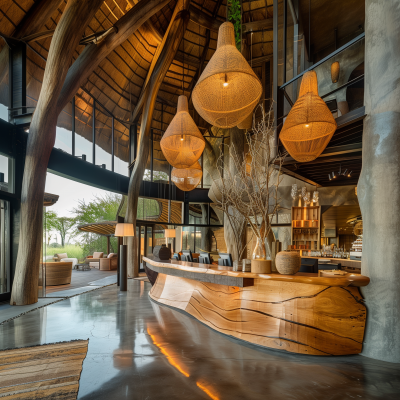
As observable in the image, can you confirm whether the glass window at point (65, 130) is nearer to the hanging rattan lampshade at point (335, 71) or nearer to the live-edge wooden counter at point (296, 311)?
the live-edge wooden counter at point (296, 311)

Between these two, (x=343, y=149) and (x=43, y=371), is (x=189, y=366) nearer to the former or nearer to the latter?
(x=43, y=371)

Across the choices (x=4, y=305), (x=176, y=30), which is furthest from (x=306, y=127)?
(x=176, y=30)

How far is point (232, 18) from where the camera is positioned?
7000mm

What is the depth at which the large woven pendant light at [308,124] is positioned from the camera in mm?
3773

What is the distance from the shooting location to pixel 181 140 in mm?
4848

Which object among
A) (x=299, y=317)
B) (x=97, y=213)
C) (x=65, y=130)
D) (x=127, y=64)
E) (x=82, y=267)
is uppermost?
(x=127, y=64)

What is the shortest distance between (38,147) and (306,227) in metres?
7.47

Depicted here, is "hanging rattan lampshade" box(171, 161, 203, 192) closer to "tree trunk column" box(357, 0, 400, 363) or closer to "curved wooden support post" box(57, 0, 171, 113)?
"curved wooden support post" box(57, 0, 171, 113)

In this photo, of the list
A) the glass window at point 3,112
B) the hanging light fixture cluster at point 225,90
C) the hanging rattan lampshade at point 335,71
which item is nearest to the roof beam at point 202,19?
the hanging rattan lampshade at point 335,71

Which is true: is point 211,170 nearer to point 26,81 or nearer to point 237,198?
point 26,81

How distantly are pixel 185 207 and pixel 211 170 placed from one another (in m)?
2.69

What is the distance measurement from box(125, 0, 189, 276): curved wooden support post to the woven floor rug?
23.1 feet

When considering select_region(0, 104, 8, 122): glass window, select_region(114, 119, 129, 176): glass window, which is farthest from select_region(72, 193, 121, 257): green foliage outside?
select_region(0, 104, 8, 122): glass window

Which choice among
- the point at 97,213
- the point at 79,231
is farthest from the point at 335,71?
the point at 79,231
